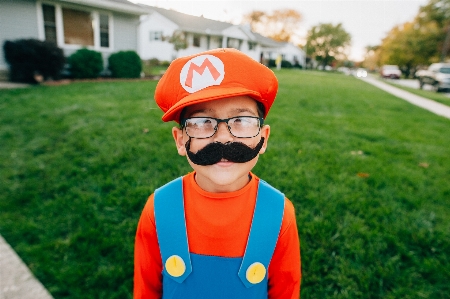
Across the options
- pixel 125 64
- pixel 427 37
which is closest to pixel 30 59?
pixel 125 64

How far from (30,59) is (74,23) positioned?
3.35 m

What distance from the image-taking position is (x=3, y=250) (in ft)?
7.67

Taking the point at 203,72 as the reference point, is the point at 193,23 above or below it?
above

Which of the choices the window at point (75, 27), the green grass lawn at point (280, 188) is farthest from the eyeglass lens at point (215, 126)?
the window at point (75, 27)

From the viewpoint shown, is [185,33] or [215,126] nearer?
[215,126]

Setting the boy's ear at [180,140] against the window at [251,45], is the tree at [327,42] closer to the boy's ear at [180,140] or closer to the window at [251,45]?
the window at [251,45]

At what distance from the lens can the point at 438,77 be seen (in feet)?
59.9

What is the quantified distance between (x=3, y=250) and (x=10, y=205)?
726 mm

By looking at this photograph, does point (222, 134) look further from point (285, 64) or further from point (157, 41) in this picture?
point (285, 64)

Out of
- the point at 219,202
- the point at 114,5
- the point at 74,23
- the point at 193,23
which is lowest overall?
the point at 219,202

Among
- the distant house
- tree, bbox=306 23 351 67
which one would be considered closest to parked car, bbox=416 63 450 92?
the distant house

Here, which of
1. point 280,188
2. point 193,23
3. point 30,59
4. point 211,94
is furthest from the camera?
point 193,23

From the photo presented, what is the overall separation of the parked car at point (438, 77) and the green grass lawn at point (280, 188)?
15.1m

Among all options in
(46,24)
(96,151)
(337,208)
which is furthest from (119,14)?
(337,208)
